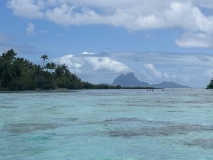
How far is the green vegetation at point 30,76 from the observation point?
7069cm

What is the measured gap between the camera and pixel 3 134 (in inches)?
452

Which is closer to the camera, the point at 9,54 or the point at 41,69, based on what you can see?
the point at 9,54

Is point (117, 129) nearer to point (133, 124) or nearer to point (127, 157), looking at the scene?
point (133, 124)

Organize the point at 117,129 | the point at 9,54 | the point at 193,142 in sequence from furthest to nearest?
the point at 9,54 < the point at 117,129 < the point at 193,142

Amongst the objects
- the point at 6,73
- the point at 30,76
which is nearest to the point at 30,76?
the point at 30,76

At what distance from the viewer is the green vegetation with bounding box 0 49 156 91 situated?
70688 millimetres

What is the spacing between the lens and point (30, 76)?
277ft

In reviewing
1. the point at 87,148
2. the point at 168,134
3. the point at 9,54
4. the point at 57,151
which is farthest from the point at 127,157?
the point at 9,54

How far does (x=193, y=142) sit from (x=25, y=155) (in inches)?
213

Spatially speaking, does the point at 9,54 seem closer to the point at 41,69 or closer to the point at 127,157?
the point at 41,69

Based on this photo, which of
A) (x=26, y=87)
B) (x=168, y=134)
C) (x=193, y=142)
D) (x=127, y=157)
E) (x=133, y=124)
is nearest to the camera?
(x=127, y=157)

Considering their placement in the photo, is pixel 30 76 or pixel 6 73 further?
pixel 30 76

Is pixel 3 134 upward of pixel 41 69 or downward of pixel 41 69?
downward

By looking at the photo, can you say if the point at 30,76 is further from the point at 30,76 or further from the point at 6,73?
the point at 6,73
